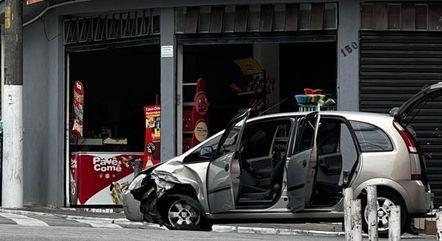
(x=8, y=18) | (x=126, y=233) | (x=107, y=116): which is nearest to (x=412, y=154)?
(x=126, y=233)

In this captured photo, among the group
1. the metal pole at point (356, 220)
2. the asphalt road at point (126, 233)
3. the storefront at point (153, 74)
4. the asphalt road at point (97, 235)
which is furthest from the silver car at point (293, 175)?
the storefront at point (153, 74)

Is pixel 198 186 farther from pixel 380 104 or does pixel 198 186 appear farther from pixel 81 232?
pixel 380 104

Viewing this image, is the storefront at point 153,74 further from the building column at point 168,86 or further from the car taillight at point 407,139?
the car taillight at point 407,139

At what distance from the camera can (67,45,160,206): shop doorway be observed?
18.0m

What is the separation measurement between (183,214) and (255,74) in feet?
21.6

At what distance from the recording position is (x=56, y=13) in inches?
727

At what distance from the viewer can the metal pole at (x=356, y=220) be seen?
812cm

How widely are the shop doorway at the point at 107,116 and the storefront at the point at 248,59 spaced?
0.98 m

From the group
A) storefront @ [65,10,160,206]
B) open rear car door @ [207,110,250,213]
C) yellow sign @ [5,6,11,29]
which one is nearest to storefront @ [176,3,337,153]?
storefront @ [65,10,160,206]

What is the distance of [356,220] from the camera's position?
27.0 ft

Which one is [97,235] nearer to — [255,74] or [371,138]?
[371,138]

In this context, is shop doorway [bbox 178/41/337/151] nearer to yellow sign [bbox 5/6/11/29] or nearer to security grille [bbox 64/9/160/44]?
security grille [bbox 64/9/160/44]

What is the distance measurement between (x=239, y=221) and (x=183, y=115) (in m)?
5.09

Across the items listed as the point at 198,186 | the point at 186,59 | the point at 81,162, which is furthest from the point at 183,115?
the point at 198,186
